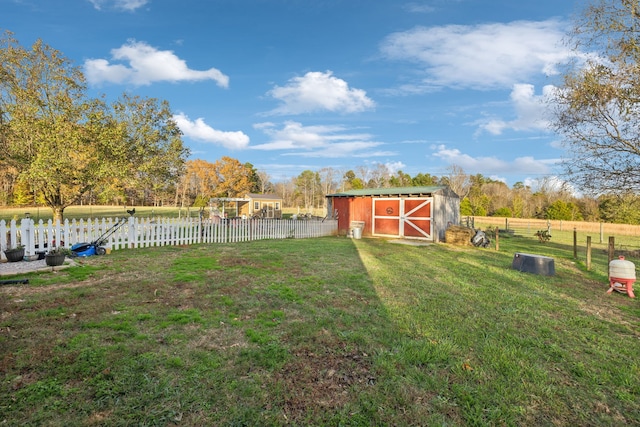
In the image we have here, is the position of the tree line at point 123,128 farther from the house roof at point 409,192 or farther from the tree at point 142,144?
the house roof at point 409,192

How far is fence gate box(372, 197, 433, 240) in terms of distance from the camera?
13977 millimetres

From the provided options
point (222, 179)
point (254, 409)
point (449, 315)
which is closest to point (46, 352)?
point (254, 409)

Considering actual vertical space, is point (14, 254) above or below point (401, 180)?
below

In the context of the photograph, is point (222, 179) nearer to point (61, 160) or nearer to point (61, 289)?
point (61, 160)

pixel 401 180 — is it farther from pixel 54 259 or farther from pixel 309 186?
pixel 54 259

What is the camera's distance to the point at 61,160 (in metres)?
9.75

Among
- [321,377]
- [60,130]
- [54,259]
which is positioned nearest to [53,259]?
[54,259]

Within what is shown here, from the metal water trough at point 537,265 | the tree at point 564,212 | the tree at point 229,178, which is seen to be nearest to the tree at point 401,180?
the tree at point 564,212

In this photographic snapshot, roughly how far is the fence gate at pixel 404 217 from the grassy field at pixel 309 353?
334 inches

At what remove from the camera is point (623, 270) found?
5430 millimetres

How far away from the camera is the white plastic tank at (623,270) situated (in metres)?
5.36

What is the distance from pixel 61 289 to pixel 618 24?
13.8m

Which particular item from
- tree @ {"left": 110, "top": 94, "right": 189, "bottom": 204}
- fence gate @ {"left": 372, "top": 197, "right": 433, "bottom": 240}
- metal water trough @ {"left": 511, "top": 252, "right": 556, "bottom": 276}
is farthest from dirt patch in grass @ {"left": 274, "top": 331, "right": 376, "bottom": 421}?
fence gate @ {"left": 372, "top": 197, "right": 433, "bottom": 240}

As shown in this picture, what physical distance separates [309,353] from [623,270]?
6200 millimetres
